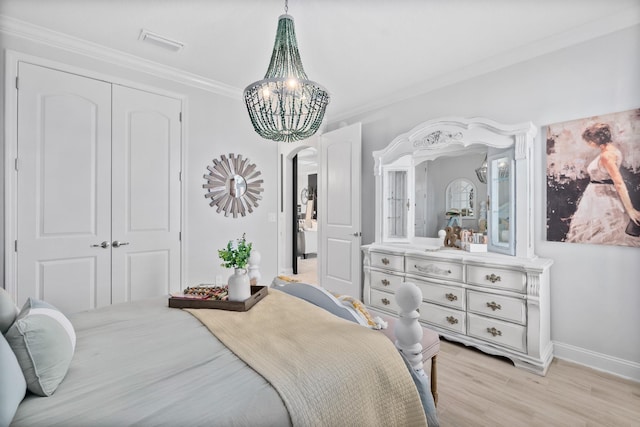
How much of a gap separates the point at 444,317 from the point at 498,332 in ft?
1.42

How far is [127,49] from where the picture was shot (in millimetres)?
2662

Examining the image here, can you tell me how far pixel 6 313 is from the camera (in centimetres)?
106

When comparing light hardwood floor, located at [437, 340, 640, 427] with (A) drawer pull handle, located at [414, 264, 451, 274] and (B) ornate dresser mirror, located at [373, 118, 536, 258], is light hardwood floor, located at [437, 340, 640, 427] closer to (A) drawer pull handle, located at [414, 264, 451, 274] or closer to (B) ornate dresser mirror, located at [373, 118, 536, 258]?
(A) drawer pull handle, located at [414, 264, 451, 274]

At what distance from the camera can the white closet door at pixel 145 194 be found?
2.79 m

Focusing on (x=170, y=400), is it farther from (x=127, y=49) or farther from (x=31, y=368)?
(x=127, y=49)

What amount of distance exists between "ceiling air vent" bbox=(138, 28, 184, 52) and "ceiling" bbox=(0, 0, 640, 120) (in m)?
0.05

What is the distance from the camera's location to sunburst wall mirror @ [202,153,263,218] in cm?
342

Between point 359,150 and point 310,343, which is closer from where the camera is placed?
point 310,343

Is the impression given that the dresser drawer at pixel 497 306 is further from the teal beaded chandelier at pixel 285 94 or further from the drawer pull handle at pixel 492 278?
the teal beaded chandelier at pixel 285 94

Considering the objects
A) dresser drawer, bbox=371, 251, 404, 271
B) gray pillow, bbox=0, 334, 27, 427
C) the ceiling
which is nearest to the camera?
gray pillow, bbox=0, 334, 27, 427

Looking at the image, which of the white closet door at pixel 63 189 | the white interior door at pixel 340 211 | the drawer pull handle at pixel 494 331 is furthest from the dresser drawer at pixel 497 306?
the white closet door at pixel 63 189

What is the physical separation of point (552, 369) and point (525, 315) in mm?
464

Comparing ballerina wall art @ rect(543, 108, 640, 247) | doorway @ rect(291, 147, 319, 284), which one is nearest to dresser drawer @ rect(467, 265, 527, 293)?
ballerina wall art @ rect(543, 108, 640, 247)

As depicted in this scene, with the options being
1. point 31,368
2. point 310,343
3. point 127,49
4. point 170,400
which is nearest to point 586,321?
point 310,343
